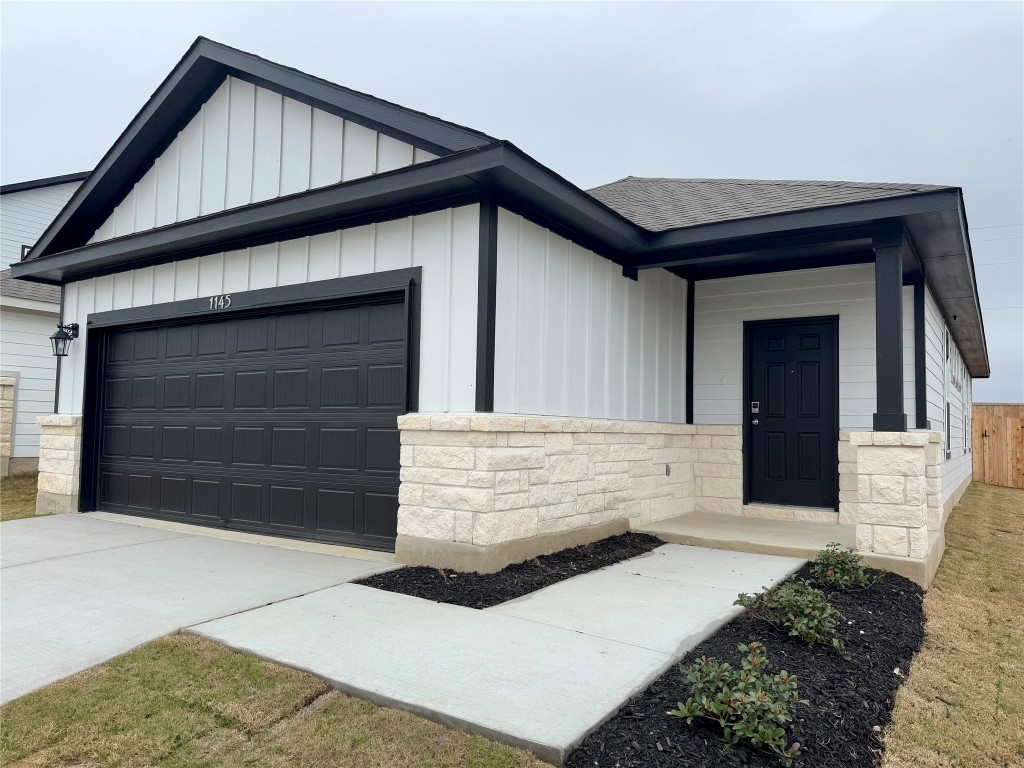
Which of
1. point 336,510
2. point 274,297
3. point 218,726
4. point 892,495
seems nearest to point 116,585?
point 336,510

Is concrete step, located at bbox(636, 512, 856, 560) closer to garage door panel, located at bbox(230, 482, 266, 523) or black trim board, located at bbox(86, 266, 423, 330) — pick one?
black trim board, located at bbox(86, 266, 423, 330)

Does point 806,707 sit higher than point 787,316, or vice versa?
point 787,316

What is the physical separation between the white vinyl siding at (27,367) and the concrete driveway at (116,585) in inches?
247

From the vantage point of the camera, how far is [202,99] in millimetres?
7770

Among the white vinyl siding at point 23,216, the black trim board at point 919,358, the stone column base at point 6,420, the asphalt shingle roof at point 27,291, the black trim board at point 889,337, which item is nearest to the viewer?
the black trim board at point 889,337

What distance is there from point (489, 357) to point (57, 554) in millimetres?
4299

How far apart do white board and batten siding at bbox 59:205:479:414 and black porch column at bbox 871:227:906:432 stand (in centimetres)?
345

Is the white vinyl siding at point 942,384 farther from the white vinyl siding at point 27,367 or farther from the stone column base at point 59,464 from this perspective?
the white vinyl siding at point 27,367

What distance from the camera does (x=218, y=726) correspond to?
2863mm

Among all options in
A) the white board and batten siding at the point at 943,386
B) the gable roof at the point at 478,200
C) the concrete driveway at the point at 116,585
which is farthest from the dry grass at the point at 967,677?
the concrete driveway at the point at 116,585

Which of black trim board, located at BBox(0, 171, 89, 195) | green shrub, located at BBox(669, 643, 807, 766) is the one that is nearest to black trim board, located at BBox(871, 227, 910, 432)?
green shrub, located at BBox(669, 643, 807, 766)

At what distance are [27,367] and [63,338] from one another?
508 centimetres

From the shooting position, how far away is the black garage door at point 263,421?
20.5 feet

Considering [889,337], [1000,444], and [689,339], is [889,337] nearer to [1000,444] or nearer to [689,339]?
[689,339]
